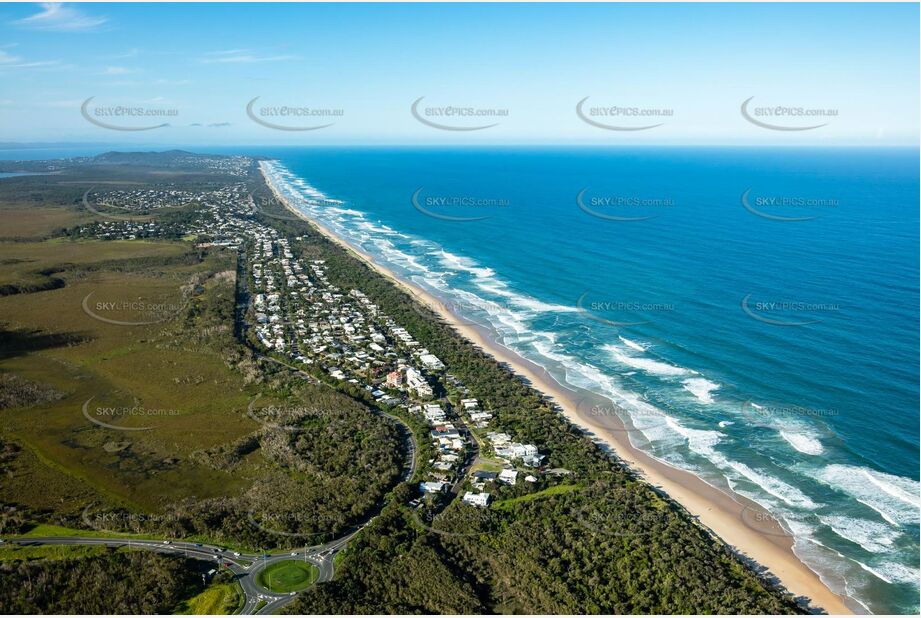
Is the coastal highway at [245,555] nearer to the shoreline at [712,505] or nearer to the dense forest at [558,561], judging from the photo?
the dense forest at [558,561]

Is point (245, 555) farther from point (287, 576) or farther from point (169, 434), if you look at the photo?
point (169, 434)

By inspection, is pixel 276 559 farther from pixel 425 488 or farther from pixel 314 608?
pixel 425 488

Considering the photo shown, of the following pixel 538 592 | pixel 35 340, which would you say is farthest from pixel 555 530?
pixel 35 340

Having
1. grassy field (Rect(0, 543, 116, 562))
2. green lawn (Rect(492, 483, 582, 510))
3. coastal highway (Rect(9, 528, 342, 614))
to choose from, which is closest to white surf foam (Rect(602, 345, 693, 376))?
green lawn (Rect(492, 483, 582, 510))

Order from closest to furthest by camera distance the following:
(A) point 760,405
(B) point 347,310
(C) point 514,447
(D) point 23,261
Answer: (C) point 514,447
(A) point 760,405
(B) point 347,310
(D) point 23,261

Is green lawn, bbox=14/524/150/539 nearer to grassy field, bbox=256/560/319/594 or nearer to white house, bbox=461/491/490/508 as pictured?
grassy field, bbox=256/560/319/594

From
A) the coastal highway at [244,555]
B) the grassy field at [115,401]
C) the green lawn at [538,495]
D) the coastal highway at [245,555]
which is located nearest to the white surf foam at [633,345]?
the green lawn at [538,495]
